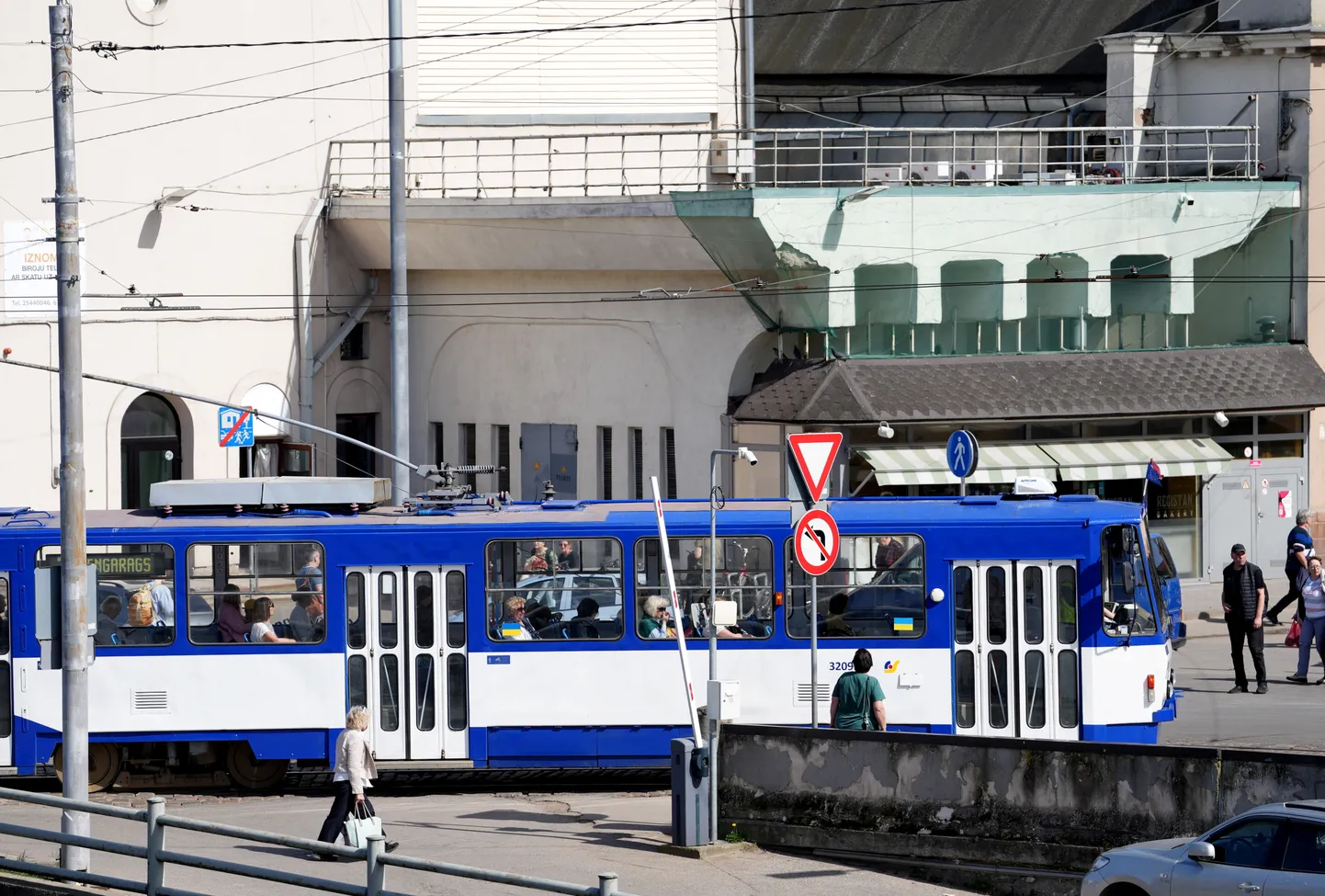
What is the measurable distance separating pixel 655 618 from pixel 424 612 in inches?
86.2

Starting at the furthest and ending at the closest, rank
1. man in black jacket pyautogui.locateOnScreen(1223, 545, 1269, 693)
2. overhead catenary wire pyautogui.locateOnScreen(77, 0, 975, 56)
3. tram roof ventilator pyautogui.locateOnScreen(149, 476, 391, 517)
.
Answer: overhead catenary wire pyautogui.locateOnScreen(77, 0, 975, 56) → man in black jacket pyautogui.locateOnScreen(1223, 545, 1269, 693) → tram roof ventilator pyautogui.locateOnScreen(149, 476, 391, 517)

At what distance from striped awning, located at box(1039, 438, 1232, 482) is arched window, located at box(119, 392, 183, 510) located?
15221 millimetres

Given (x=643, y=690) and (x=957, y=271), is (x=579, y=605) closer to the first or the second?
(x=643, y=690)

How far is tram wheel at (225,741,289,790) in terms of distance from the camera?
17750mm

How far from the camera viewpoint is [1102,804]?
1306 centimetres

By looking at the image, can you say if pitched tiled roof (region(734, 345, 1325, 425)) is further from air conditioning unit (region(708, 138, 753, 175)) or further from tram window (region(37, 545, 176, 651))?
tram window (region(37, 545, 176, 651))

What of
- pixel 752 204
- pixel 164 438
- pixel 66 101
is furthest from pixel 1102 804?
pixel 164 438

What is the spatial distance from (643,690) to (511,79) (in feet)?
67.9

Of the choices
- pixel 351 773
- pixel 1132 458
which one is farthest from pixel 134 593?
pixel 1132 458

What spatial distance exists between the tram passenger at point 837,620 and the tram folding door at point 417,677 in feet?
11.2

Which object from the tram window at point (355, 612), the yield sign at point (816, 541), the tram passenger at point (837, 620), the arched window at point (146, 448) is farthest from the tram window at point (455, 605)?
the arched window at point (146, 448)

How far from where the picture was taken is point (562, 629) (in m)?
17.2

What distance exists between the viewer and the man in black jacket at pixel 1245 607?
21250mm

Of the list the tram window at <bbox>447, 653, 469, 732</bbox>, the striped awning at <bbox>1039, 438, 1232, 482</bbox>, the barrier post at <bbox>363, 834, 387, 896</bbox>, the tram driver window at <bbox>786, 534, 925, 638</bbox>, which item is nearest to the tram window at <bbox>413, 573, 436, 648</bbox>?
the tram window at <bbox>447, 653, 469, 732</bbox>
